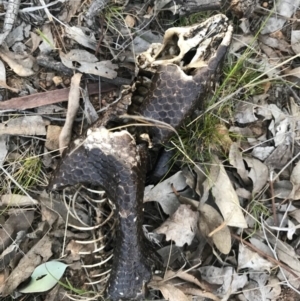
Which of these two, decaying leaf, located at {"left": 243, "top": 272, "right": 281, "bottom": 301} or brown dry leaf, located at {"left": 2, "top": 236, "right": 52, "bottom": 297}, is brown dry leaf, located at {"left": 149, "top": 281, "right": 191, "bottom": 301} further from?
brown dry leaf, located at {"left": 2, "top": 236, "right": 52, "bottom": 297}

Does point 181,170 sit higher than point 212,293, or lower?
higher

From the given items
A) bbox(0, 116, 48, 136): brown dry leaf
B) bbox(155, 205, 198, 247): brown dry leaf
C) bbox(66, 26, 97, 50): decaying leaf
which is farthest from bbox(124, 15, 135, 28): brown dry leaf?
bbox(155, 205, 198, 247): brown dry leaf

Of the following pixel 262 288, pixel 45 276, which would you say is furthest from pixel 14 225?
pixel 262 288

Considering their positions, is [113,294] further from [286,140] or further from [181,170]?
[286,140]

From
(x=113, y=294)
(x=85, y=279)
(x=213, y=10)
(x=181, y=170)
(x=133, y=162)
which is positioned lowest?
(x=85, y=279)

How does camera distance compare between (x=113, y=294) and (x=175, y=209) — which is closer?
(x=113, y=294)

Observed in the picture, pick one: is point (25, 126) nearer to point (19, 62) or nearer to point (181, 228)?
point (19, 62)

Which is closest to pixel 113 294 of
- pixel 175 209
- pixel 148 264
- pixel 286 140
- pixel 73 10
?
pixel 148 264
